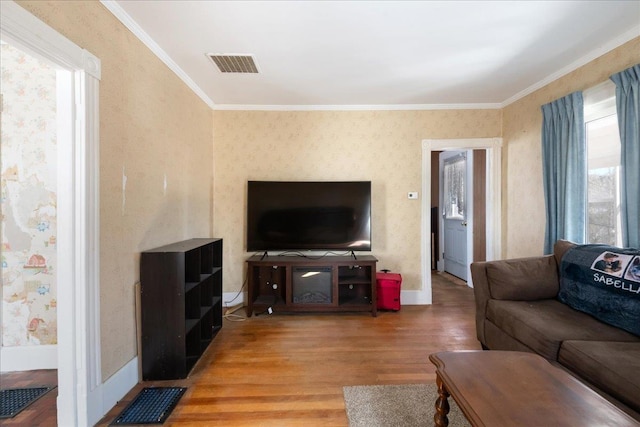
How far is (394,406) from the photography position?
5.62 ft

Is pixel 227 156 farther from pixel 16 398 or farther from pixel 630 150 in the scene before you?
pixel 630 150

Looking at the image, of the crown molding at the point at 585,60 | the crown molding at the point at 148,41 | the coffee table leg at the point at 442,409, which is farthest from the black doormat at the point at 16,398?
the crown molding at the point at 585,60

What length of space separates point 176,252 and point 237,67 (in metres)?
1.77

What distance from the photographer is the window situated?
2.31 m

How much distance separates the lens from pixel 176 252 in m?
2.00

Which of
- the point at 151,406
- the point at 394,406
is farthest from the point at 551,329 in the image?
the point at 151,406

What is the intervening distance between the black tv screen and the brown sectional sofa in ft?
4.50

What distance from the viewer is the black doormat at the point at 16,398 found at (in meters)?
1.67

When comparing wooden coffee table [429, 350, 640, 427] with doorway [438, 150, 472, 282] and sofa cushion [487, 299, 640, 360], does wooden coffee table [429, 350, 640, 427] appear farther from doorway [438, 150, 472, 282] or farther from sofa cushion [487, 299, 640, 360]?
doorway [438, 150, 472, 282]

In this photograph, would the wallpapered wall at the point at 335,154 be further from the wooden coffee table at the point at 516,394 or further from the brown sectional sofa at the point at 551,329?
the wooden coffee table at the point at 516,394

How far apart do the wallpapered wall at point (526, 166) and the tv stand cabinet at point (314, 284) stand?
5.68 feet

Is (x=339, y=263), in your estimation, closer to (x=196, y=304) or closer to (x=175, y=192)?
(x=196, y=304)

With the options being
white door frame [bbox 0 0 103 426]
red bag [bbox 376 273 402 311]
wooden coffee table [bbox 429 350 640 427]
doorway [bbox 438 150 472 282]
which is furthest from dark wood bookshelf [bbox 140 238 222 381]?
doorway [bbox 438 150 472 282]

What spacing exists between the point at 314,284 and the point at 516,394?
229 cm
